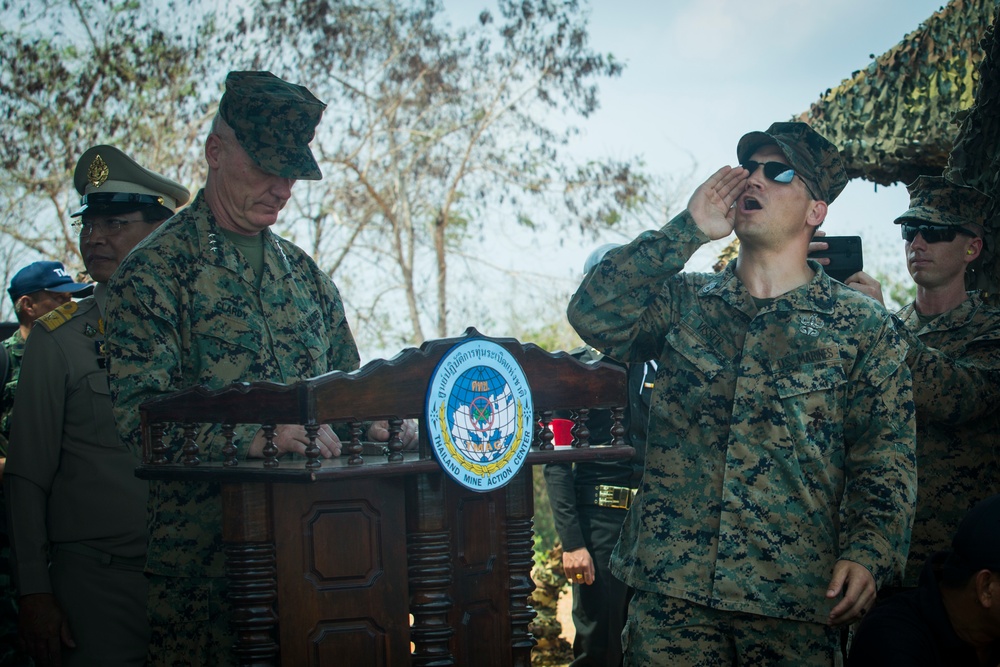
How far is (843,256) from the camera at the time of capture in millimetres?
3781

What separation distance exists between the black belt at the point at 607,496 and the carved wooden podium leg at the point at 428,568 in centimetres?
278

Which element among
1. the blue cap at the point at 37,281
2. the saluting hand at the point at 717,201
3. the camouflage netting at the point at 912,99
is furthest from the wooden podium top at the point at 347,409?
the camouflage netting at the point at 912,99

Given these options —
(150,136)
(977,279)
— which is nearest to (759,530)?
(977,279)

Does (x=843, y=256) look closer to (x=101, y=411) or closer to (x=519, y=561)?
(x=519, y=561)

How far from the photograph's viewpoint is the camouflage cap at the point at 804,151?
316 cm

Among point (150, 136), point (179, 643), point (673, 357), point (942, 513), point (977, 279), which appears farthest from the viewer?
point (150, 136)

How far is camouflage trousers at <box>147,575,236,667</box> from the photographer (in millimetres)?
2758

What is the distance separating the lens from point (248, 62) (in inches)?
590

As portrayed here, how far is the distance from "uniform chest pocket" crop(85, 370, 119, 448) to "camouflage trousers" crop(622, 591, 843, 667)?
6.13 ft

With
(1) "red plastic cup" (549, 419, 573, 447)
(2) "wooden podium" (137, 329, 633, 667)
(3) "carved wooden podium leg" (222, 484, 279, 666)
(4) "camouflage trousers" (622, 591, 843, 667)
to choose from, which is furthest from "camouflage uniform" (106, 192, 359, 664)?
(4) "camouflage trousers" (622, 591, 843, 667)

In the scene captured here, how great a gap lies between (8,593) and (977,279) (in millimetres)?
4615

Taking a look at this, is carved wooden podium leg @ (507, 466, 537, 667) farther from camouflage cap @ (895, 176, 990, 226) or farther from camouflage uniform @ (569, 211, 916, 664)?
camouflage cap @ (895, 176, 990, 226)

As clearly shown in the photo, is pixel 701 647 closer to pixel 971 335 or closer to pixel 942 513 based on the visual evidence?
pixel 942 513

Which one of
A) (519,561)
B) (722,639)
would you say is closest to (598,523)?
(722,639)
